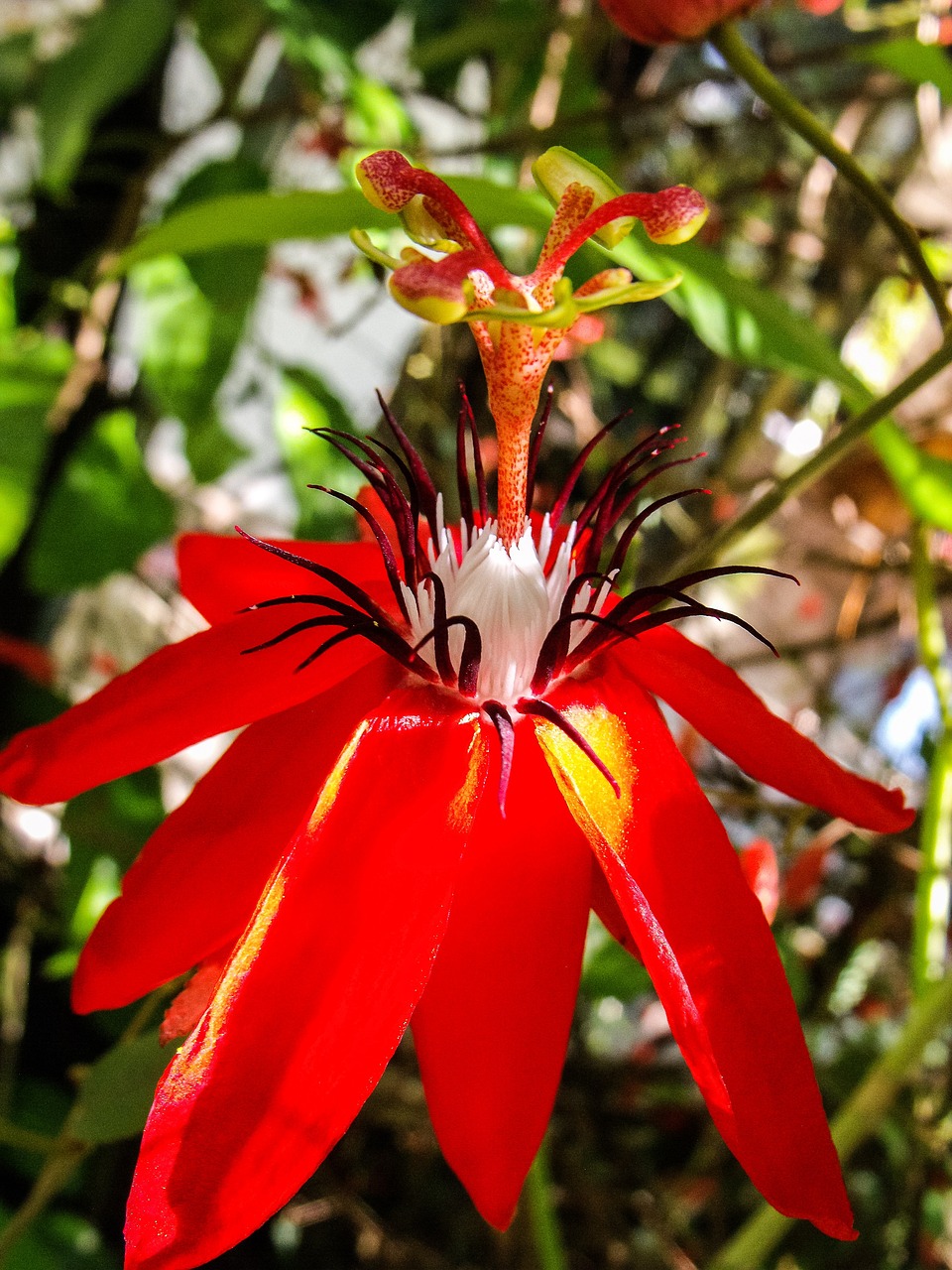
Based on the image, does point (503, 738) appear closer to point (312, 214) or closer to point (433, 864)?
point (433, 864)

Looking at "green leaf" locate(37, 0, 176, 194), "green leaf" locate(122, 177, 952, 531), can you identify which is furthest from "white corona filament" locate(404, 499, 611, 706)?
"green leaf" locate(37, 0, 176, 194)

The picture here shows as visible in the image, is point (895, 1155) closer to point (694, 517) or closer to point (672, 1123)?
point (672, 1123)

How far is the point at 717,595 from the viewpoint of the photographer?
1230 millimetres

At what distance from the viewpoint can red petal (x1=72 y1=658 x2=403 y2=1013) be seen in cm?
26

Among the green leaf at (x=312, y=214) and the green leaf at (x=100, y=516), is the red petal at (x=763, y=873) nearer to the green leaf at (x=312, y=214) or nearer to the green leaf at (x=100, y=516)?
the green leaf at (x=312, y=214)

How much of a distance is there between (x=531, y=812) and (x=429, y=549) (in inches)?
3.6

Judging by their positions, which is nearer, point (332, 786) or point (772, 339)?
point (332, 786)

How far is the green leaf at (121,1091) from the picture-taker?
0.30 meters

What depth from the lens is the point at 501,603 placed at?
31 cm

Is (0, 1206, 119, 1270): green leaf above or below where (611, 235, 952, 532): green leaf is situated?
below

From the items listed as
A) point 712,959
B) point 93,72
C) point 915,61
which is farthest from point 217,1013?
point 93,72

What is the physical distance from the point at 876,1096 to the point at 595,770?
247mm

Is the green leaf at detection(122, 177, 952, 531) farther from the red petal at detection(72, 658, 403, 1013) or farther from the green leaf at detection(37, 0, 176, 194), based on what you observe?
the green leaf at detection(37, 0, 176, 194)

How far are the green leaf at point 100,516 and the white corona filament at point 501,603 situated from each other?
1.49ft
